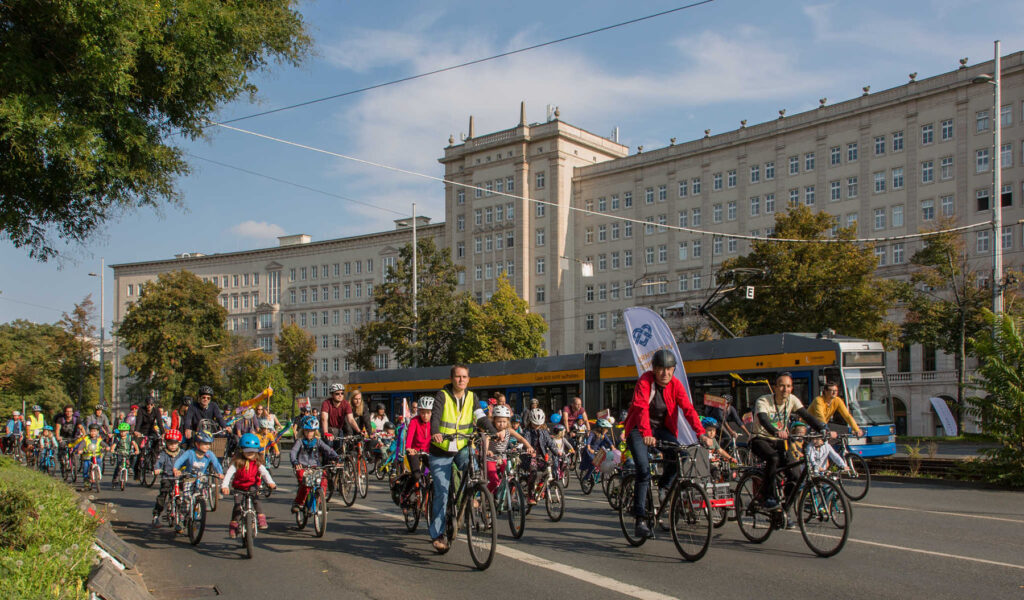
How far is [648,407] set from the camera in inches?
397

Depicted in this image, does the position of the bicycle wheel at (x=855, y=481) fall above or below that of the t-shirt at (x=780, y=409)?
below

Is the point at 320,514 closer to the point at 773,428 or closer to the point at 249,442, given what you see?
the point at 249,442

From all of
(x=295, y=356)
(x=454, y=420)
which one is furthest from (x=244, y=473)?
(x=295, y=356)

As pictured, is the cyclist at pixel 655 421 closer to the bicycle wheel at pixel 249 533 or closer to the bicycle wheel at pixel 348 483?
the bicycle wheel at pixel 249 533

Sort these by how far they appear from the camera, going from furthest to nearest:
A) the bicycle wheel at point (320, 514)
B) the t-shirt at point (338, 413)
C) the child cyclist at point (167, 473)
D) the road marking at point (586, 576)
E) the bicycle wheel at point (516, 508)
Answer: the t-shirt at point (338, 413) < the child cyclist at point (167, 473) < the bicycle wheel at point (320, 514) < the bicycle wheel at point (516, 508) < the road marking at point (586, 576)

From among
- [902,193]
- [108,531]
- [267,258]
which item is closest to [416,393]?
[108,531]

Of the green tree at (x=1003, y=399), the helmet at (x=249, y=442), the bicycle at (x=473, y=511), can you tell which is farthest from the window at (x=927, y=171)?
the helmet at (x=249, y=442)

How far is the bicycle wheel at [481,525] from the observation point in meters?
9.09

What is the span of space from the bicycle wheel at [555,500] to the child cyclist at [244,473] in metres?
3.81

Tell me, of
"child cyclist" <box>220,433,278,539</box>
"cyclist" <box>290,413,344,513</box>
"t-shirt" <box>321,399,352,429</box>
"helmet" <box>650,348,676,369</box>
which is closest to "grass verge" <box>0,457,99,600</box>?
"child cyclist" <box>220,433,278,539</box>

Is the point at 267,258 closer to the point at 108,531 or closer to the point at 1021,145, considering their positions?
the point at 1021,145

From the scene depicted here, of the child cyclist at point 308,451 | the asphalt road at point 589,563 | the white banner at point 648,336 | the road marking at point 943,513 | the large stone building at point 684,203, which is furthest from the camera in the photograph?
the large stone building at point 684,203

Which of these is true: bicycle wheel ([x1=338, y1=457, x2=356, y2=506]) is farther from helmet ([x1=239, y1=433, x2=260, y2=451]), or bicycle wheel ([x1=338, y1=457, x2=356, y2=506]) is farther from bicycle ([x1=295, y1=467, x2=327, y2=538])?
helmet ([x1=239, y1=433, x2=260, y2=451])

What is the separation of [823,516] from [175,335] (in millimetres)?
69952
